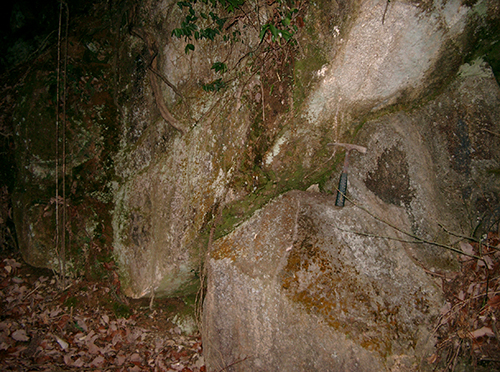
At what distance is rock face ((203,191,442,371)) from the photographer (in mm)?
1978

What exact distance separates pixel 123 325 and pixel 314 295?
2.11m

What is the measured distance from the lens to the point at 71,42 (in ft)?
11.1

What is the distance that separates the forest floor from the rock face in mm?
249

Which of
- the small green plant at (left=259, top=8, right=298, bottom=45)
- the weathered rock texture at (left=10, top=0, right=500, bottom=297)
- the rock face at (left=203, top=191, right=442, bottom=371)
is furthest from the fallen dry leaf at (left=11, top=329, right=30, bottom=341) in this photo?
the small green plant at (left=259, top=8, right=298, bottom=45)

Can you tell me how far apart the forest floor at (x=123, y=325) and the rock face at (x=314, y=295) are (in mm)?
249

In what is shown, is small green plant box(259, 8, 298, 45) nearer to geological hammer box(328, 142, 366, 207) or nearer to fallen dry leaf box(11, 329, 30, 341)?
geological hammer box(328, 142, 366, 207)

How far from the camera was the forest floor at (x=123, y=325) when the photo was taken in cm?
202

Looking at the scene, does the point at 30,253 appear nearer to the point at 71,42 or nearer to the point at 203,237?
the point at 203,237

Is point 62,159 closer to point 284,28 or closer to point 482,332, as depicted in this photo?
point 284,28

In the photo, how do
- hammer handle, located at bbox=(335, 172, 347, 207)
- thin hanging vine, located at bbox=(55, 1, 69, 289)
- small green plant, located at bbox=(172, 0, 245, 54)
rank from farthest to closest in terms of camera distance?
thin hanging vine, located at bbox=(55, 1, 69, 289) < small green plant, located at bbox=(172, 0, 245, 54) < hammer handle, located at bbox=(335, 172, 347, 207)

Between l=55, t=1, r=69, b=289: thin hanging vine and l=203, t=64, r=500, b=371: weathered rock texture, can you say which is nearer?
l=203, t=64, r=500, b=371: weathered rock texture

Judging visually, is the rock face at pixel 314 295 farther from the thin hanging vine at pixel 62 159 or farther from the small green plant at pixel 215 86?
the thin hanging vine at pixel 62 159

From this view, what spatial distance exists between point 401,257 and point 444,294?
40 cm

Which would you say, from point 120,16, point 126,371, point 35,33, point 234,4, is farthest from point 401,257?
point 35,33
